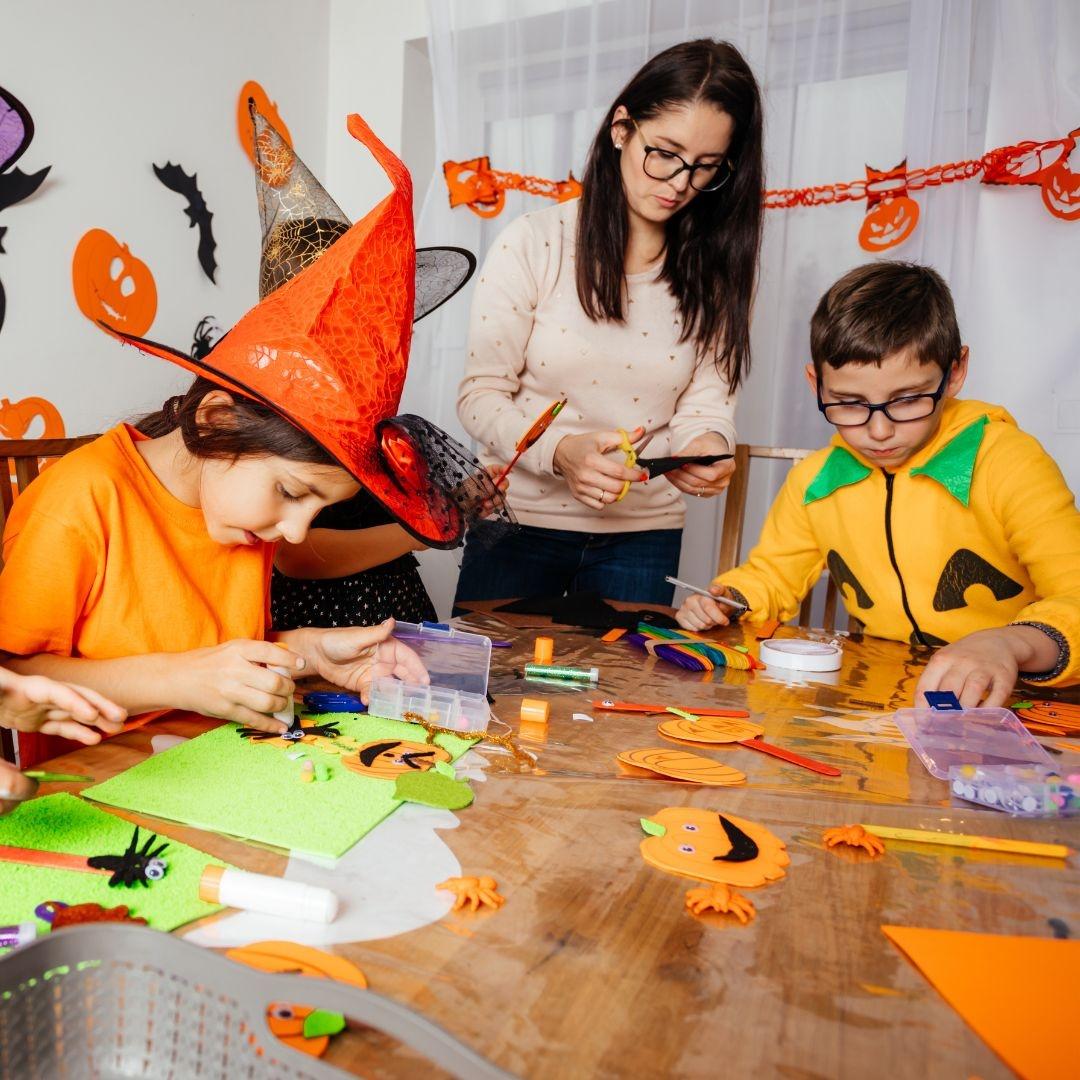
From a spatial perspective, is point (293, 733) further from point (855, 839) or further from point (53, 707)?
point (855, 839)

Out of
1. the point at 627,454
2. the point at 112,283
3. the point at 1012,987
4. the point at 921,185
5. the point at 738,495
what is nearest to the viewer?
the point at 1012,987

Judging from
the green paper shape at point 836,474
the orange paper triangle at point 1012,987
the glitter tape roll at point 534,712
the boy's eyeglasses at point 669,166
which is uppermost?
the boy's eyeglasses at point 669,166

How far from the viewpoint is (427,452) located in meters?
0.90

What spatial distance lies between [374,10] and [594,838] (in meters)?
2.70

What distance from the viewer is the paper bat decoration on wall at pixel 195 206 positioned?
2293mm

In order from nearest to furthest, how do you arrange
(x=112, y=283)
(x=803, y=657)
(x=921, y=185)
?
(x=803, y=657), (x=921, y=185), (x=112, y=283)

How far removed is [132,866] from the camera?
1.68 feet

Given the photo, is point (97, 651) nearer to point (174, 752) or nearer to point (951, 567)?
point (174, 752)

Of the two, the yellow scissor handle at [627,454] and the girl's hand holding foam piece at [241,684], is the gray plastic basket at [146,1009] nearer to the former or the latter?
the girl's hand holding foam piece at [241,684]

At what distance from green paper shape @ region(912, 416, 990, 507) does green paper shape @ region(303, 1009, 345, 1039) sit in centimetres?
115

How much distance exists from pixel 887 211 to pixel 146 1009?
203 cm

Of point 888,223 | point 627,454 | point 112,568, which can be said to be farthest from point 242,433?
point 888,223

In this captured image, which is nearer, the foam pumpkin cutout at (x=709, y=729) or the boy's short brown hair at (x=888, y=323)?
the foam pumpkin cutout at (x=709, y=729)

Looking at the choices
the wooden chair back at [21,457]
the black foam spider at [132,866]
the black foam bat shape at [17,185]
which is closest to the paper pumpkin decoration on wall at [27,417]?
the black foam bat shape at [17,185]
